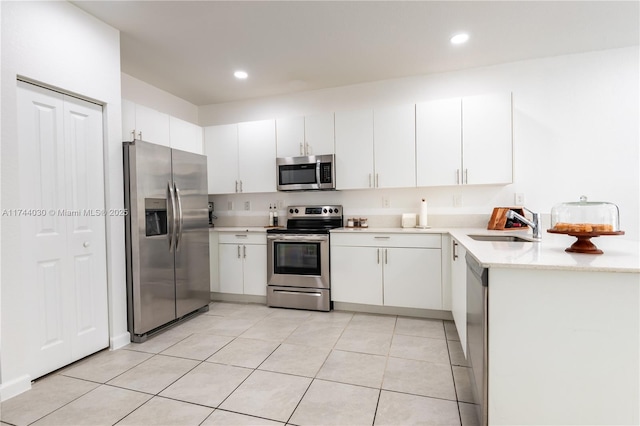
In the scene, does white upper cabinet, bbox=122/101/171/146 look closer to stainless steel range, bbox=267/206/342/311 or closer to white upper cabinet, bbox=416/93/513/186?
stainless steel range, bbox=267/206/342/311

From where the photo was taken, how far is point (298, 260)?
11.8 feet

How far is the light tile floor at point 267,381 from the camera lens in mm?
1709

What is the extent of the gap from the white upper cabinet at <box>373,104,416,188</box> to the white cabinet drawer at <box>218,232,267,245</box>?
150 centimetres

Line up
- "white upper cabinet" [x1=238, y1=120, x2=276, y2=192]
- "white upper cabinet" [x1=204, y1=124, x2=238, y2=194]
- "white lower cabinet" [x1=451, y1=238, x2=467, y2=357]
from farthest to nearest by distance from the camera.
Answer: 1. "white upper cabinet" [x1=204, y1=124, x2=238, y2=194]
2. "white upper cabinet" [x1=238, y1=120, x2=276, y2=192]
3. "white lower cabinet" [x1=451, y1=238, x2=467, y2=357]

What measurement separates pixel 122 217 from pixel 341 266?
2.15 metres

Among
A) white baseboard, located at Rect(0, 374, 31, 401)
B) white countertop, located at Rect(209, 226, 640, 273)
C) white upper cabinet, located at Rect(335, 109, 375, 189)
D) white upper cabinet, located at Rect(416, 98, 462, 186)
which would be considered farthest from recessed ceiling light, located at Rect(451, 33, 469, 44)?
white baseboard, located at Rect(0, 374, 31, 401)

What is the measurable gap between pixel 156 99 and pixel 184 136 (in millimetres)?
662

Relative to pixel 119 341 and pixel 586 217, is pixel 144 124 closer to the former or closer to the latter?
pixel 119 341

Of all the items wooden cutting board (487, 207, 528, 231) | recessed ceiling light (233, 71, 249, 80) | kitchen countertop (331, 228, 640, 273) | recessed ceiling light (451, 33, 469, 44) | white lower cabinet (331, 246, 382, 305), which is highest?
recessed ceiling light (233, 71, 249, 80)

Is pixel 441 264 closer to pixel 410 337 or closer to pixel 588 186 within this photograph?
pixel 410 337

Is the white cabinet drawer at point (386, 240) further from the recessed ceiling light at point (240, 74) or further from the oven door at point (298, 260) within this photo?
the recessed ceiling light at point (240, 74)

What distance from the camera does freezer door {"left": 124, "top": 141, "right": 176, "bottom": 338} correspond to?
266 cm

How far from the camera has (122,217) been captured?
2.66m

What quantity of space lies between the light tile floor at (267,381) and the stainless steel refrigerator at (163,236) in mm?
289
